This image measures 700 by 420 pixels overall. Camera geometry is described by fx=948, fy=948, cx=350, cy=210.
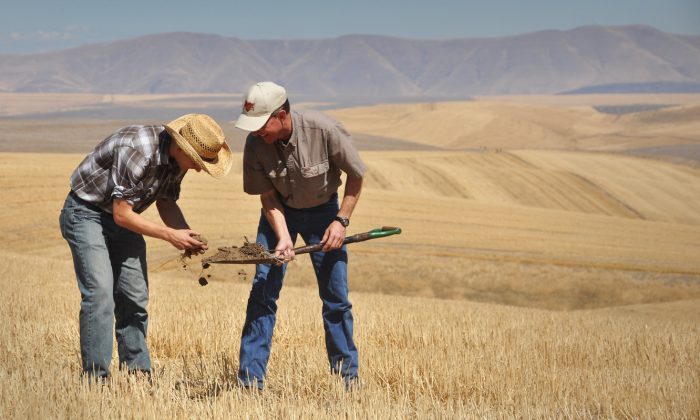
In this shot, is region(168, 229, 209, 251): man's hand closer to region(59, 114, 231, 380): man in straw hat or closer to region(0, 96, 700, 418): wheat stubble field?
region(59, 114, 231, 380): man in straw hat

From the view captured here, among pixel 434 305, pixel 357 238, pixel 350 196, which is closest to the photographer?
pixel 357 238

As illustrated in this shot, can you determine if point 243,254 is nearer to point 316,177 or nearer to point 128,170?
point 316,177

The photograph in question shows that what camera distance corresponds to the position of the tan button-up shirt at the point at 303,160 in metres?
5.49

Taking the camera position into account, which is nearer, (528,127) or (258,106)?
(258,106)

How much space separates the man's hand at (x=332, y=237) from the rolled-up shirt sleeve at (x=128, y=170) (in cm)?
112

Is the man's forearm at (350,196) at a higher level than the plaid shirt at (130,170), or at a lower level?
lower

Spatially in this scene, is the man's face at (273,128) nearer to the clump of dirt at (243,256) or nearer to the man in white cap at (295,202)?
the man in white cap at (295,202)

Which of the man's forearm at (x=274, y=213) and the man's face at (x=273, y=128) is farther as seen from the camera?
the man's forearm at (x=274, y=213)

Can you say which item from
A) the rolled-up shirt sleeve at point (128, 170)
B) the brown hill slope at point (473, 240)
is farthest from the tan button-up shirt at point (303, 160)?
the brown hill slope at point (473, 240)

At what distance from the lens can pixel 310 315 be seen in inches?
342

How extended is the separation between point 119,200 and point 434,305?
7336 millimetres

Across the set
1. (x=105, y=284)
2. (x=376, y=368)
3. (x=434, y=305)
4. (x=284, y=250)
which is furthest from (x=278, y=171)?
(x=434, y=305)

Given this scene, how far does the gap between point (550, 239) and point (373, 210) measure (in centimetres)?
470

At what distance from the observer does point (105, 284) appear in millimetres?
5285
